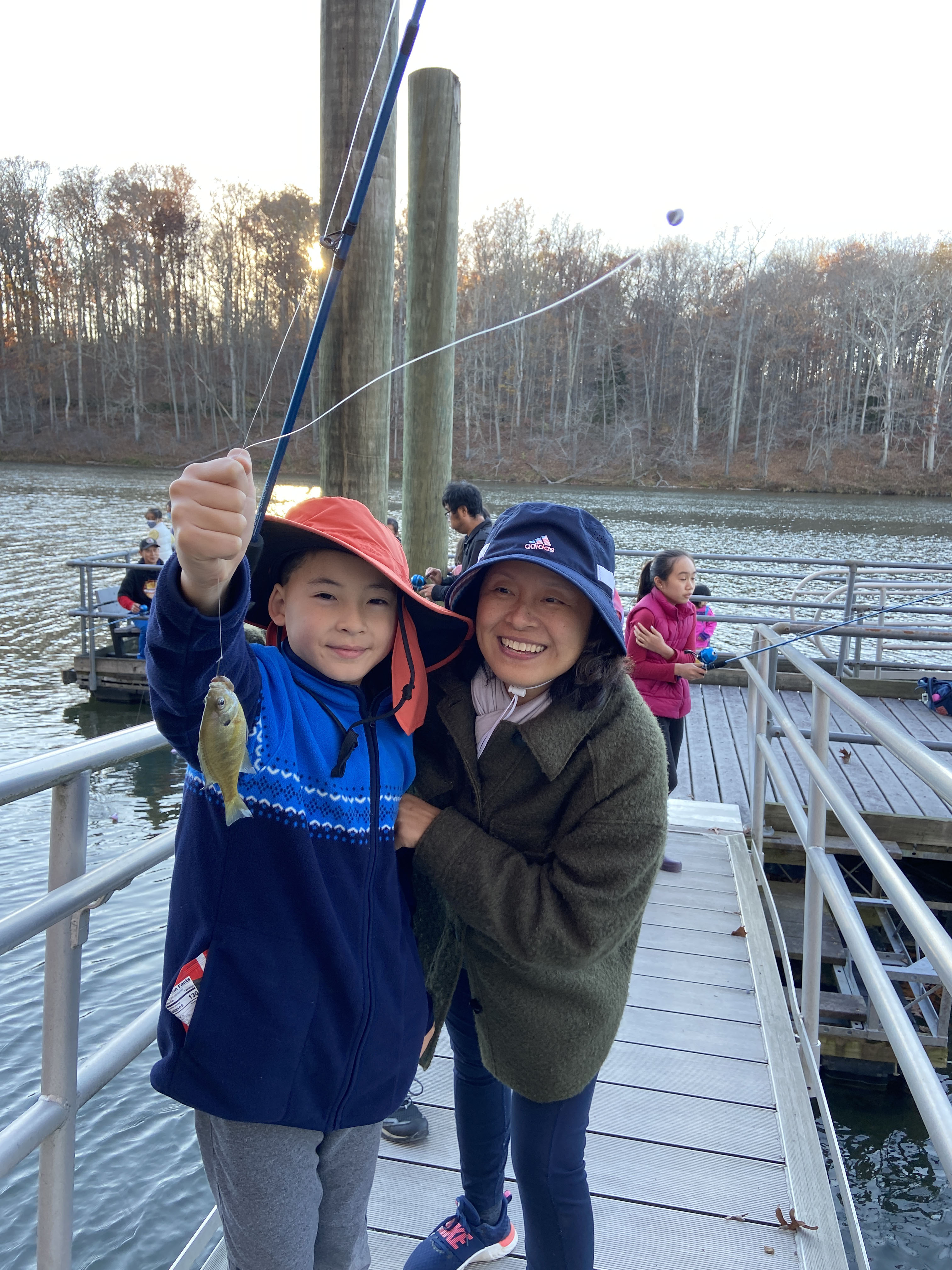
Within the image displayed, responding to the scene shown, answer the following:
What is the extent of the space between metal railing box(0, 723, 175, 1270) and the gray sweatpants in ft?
0.80

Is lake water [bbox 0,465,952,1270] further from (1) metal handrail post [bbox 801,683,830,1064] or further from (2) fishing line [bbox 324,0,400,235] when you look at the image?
(1) metal handrail post [bbox 801,683,830,1064]

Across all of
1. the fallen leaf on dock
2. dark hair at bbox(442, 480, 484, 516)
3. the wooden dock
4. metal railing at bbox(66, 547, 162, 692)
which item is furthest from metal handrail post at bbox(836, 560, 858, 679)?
metal railing at bbox(66, 547, 162, 692)

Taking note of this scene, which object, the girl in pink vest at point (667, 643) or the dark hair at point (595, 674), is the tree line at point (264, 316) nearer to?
the dark hair at point (595, 674)

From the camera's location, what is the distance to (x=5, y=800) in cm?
122

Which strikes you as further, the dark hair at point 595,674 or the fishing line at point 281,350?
the fishing line at point 281,350

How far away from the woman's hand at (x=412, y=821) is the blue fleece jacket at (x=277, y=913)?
0.07m

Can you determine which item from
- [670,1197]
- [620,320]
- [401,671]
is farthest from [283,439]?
[620,320]

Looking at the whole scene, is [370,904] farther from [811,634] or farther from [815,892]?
[811,634]

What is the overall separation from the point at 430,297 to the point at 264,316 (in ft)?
4.56

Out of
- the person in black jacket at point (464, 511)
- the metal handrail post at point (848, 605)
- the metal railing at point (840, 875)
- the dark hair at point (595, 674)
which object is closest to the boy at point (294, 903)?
the dark hair at point (595, 674)

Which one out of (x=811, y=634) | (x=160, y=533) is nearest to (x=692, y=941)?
(x=811, y=634)

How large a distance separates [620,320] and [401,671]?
34980mm

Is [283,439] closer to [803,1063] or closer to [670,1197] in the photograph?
[670,1197]

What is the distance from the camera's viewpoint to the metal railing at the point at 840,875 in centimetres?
147
